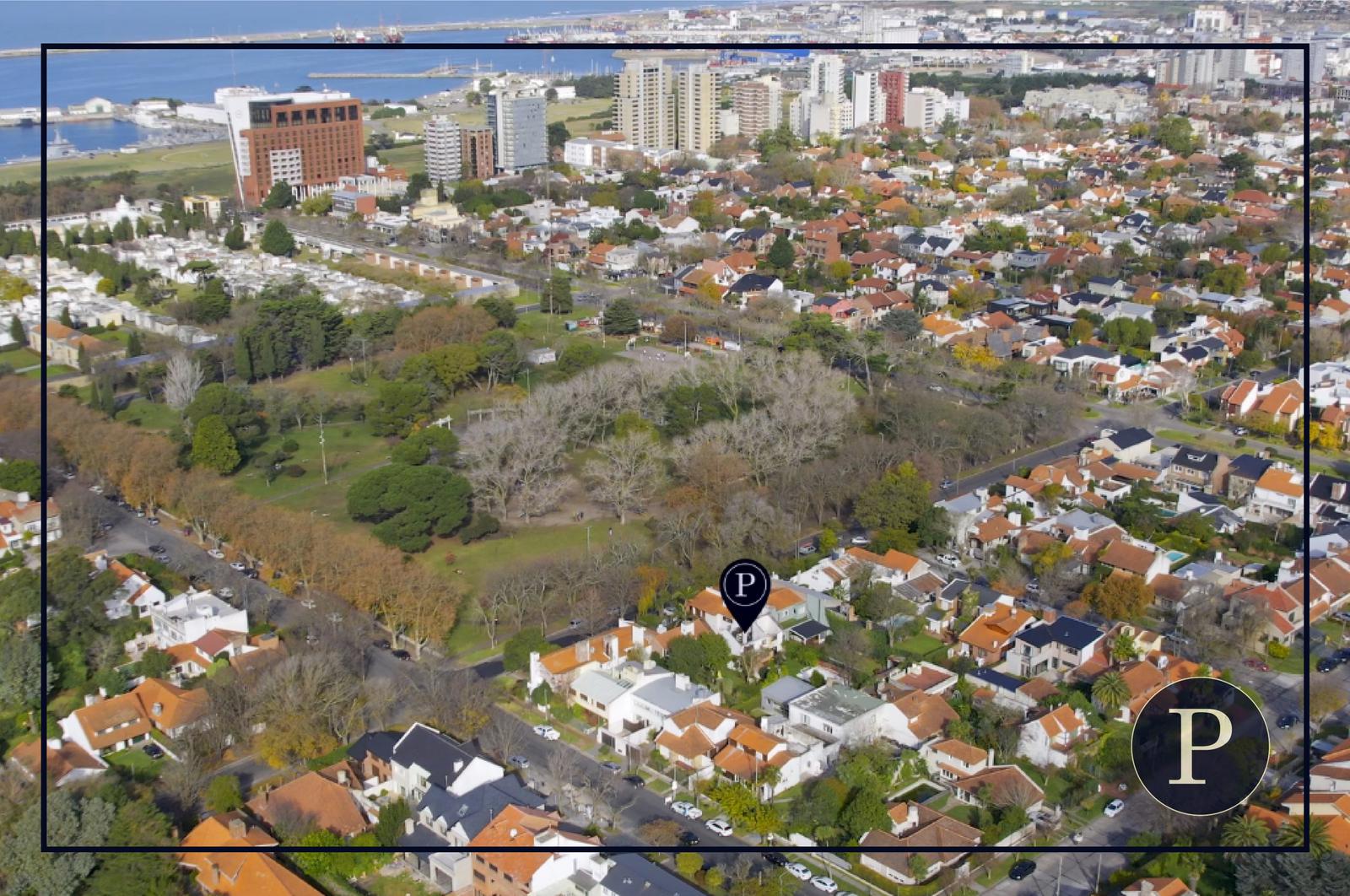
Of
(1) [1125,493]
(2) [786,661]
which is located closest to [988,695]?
(2) [786,661]

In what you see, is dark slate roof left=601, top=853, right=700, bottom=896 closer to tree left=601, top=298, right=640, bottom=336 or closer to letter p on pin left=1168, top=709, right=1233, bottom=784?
letter p on pin left=1168, top=709, right=1233, bottom=784

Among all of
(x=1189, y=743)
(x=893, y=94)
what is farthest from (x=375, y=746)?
(x=893, y=94)

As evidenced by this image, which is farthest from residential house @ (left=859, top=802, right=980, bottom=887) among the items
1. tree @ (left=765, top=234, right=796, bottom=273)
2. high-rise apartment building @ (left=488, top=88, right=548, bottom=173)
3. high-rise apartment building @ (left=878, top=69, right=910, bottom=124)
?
high-rise apartment building @ (left=878, top=69, right=910, bottom=124)

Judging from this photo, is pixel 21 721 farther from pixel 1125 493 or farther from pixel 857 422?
pixel 1125 493

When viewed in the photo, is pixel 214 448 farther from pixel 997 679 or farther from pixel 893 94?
A: pixel 893 94

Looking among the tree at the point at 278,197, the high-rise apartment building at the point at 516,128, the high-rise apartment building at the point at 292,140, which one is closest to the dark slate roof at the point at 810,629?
the tree at the point at 278,197
